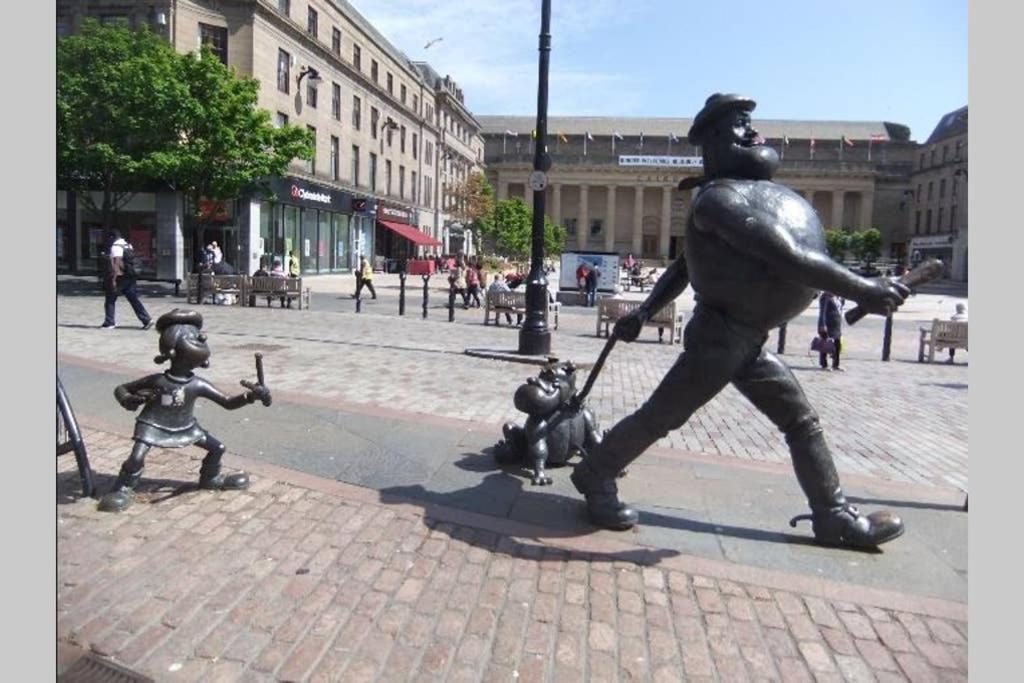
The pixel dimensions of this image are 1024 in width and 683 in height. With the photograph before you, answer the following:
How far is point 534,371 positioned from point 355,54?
120ft

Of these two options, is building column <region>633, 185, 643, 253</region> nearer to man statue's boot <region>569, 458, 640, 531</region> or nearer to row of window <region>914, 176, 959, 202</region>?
row of window <region>914, 176, 959, 202</region>

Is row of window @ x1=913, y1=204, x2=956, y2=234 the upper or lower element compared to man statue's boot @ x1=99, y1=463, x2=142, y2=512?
upper

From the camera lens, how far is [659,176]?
317ft

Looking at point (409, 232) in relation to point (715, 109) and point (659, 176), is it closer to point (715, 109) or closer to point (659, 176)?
point (715, 109)

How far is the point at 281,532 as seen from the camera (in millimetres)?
3762

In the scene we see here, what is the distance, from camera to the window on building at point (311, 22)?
34969 millimetres

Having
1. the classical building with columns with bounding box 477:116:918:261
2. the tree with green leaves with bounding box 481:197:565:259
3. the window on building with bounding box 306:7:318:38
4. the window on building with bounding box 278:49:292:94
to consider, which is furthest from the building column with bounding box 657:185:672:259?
the window on building with bounding box 278:49:292:94

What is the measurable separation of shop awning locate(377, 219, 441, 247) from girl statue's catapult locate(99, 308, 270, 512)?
41999 mm

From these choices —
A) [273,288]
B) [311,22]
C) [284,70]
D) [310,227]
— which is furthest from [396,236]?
[273,288]

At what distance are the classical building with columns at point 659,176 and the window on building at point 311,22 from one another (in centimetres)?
5807

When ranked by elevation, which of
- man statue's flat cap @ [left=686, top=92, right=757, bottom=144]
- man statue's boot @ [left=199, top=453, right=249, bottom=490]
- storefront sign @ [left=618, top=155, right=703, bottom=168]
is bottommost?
man statue's boot @ [left=199, top=453, right=249, bottom=490]

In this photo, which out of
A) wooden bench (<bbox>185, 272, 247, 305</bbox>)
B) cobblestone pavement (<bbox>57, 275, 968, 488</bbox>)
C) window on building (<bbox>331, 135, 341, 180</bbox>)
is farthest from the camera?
window on building (<bbox>331, 135, 341, 180</bbox>)

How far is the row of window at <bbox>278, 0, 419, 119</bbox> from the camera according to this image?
109 ft

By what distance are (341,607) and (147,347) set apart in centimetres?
859
